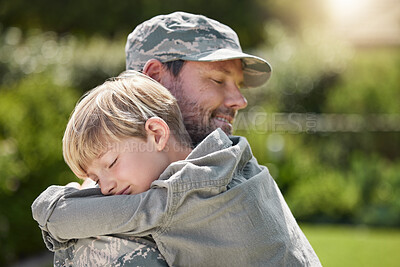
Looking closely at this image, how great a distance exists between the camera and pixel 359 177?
8609 mm

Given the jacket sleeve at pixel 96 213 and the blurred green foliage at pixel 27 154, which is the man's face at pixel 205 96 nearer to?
the jacket sleeve at pixel 96 213

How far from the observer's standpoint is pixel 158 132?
6.22ft

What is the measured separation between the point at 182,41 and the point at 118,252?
38.5 inches

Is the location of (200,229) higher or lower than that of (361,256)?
higher

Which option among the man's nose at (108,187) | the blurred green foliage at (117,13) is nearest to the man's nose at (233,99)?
the man's nose at (108,187)

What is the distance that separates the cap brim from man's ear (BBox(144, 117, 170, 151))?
1.53 ft

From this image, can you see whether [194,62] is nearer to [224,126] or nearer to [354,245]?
[224,126]

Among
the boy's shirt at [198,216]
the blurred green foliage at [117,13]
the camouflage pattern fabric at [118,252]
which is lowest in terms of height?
the blurred green foliage at [117,13]

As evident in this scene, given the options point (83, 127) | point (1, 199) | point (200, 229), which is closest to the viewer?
point (200, 229)

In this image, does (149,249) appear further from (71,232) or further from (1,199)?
(1,199)

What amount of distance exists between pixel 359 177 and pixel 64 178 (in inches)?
184

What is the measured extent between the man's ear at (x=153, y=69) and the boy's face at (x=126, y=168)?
565 millimetres

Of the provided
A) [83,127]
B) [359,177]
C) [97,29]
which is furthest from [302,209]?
[97,29]

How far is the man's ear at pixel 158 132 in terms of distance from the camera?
187 cm
